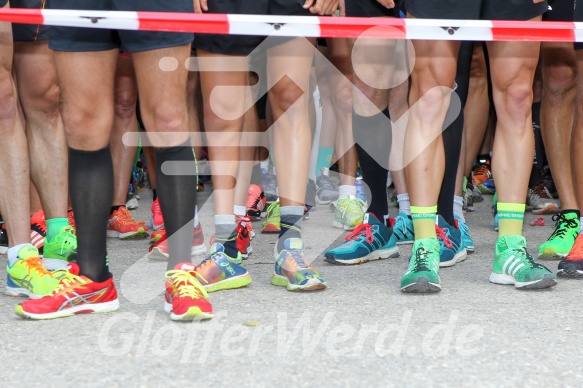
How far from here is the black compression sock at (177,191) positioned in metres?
3.89

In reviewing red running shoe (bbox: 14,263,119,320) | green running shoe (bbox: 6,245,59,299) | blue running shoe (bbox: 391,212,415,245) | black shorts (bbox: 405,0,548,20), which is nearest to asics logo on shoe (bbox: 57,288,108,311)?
red running shoe (bbox: 14,263,119,320)

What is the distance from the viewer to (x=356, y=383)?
2947 mm

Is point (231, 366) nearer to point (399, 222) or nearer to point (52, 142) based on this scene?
point (52, 142)

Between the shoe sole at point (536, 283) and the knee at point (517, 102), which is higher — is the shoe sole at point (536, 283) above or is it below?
below

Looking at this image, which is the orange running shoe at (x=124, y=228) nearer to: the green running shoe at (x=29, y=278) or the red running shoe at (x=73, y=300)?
the green running shoe at (x=29, y=278)

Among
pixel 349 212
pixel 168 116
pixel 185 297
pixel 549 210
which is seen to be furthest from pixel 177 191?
pixel 549 210

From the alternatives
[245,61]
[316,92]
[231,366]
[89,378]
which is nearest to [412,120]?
[245,61]

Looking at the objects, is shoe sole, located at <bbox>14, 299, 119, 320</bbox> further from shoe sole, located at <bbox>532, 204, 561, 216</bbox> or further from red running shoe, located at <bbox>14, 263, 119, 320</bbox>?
shoe sole, located at <bbox>532, 204, 561, 216</bbox>

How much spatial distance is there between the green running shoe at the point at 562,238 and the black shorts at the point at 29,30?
9.32ft

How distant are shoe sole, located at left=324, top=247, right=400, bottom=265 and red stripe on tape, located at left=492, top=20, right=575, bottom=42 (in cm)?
141

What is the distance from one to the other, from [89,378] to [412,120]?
6.90 ft

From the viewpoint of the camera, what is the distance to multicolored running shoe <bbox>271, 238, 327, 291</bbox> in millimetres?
4203

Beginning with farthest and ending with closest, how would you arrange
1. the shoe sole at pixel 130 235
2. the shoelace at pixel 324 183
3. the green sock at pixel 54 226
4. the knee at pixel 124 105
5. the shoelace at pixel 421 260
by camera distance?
the shoelace at pixel 324 183
the knee at pixel 124 105
the shoe sole at pixel 130 235
the green sock at pixel 54 226
the shoelace at pixel 421 260

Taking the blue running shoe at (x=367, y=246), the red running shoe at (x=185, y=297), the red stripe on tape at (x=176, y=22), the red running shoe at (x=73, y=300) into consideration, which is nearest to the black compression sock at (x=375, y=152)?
the blue running shoe at (x=367, y=246)
